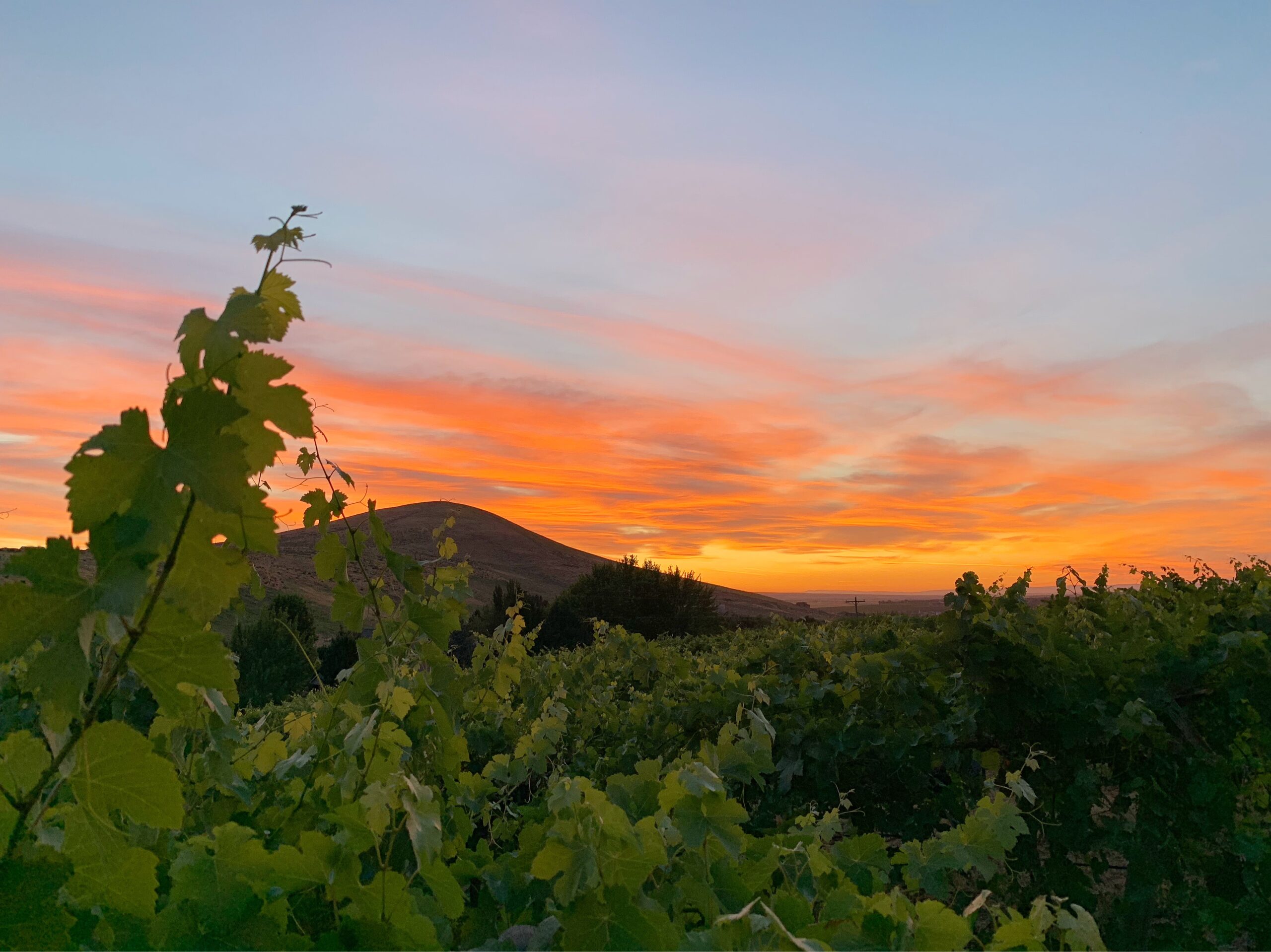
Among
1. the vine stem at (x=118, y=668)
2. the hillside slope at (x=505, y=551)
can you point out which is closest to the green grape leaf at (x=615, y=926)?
the vine stem at (x=118, y=668)

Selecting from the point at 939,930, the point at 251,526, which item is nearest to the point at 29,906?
the point at 251,526

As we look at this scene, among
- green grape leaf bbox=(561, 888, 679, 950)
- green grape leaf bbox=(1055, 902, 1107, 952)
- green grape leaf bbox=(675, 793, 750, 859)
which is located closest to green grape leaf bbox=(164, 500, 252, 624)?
green grape leaf bbox=(561, 888, 679, 950)

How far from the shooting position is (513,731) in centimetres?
434

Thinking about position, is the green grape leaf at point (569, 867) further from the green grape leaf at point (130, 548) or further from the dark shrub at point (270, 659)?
the dark shrub at point (270, 659)

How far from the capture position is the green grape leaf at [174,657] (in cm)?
Result: 88

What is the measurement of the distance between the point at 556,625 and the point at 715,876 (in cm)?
2250

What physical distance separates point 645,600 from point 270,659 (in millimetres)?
14464

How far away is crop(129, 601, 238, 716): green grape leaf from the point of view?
0.88 m

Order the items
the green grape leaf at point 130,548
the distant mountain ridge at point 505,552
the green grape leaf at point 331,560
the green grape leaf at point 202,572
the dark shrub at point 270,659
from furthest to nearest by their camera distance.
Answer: the distant mountain ridge at point 505,552 < the dark shrub at point 270,659 < the green grape leaf at point 331,560 < the green grape leaf at point 202,572 < the green grape leaf at point 130,548

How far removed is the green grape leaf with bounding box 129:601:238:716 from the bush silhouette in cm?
2627

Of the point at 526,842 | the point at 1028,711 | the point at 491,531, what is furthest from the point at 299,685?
the point at 491,531

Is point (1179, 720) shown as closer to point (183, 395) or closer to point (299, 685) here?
point (183, 395)

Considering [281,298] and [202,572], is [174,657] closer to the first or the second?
[202,572]

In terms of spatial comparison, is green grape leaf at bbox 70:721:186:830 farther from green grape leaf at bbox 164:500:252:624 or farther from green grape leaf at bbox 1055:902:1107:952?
green grape leaf at bbox 1055:902:1107:952
